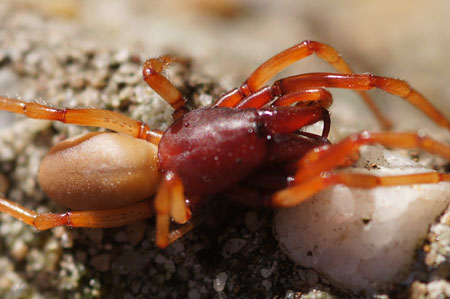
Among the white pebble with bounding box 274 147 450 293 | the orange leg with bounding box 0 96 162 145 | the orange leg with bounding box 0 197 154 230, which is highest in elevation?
the white pebble with bounding box 274 147 450 293

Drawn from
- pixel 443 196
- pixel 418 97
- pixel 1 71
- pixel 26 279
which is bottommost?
pixel 26 279

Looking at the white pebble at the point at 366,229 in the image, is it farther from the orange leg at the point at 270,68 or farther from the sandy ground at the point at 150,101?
the orange leg at the point at 270,68

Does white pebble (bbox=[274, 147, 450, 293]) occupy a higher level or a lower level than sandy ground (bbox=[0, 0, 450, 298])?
higher

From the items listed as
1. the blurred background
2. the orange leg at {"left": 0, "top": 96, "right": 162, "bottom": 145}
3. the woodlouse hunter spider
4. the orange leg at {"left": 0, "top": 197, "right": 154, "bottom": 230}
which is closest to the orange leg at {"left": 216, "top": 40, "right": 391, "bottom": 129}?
the woodlouse hunter spider

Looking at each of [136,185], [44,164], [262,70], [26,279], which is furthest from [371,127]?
[26,279]

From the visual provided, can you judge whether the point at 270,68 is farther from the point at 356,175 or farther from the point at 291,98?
the point at 356,175

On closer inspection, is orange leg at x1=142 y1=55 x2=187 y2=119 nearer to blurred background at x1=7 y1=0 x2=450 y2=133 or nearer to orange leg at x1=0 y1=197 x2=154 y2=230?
orange leg at x1=0 y1=197 x2=154 y2=230

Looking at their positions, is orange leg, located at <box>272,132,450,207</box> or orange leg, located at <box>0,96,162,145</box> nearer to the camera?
orange leg, located at <box>272,132,450,207</box>

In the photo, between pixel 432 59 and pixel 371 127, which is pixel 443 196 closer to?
pixel 371 127
